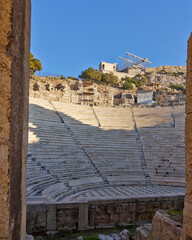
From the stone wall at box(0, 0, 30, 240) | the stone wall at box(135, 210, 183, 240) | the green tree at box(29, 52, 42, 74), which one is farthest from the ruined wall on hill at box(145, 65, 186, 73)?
the stone wall at box(0, 0, 30, 240)

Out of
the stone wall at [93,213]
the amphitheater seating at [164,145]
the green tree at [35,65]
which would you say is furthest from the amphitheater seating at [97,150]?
the green tree at [35,65]

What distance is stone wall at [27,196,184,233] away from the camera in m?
5.24

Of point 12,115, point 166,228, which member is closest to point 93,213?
point 166,228

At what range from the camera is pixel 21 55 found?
5.82ft

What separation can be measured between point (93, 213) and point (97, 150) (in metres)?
5.96

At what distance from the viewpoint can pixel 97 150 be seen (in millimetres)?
11797

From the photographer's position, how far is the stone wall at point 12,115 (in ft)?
5.08

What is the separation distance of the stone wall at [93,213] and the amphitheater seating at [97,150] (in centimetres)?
96

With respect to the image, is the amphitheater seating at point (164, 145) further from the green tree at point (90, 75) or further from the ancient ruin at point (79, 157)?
the green tree at point (90, 75)

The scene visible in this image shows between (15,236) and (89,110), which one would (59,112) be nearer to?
(89,110)

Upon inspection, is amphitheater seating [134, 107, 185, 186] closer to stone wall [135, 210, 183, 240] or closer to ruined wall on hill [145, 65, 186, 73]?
stone wall [135, 210, 183, 240]

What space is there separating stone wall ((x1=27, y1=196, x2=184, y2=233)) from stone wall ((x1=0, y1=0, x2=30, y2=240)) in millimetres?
3914

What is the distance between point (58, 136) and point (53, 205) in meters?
7.12

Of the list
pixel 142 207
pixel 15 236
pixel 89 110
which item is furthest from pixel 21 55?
pixel 89 110
